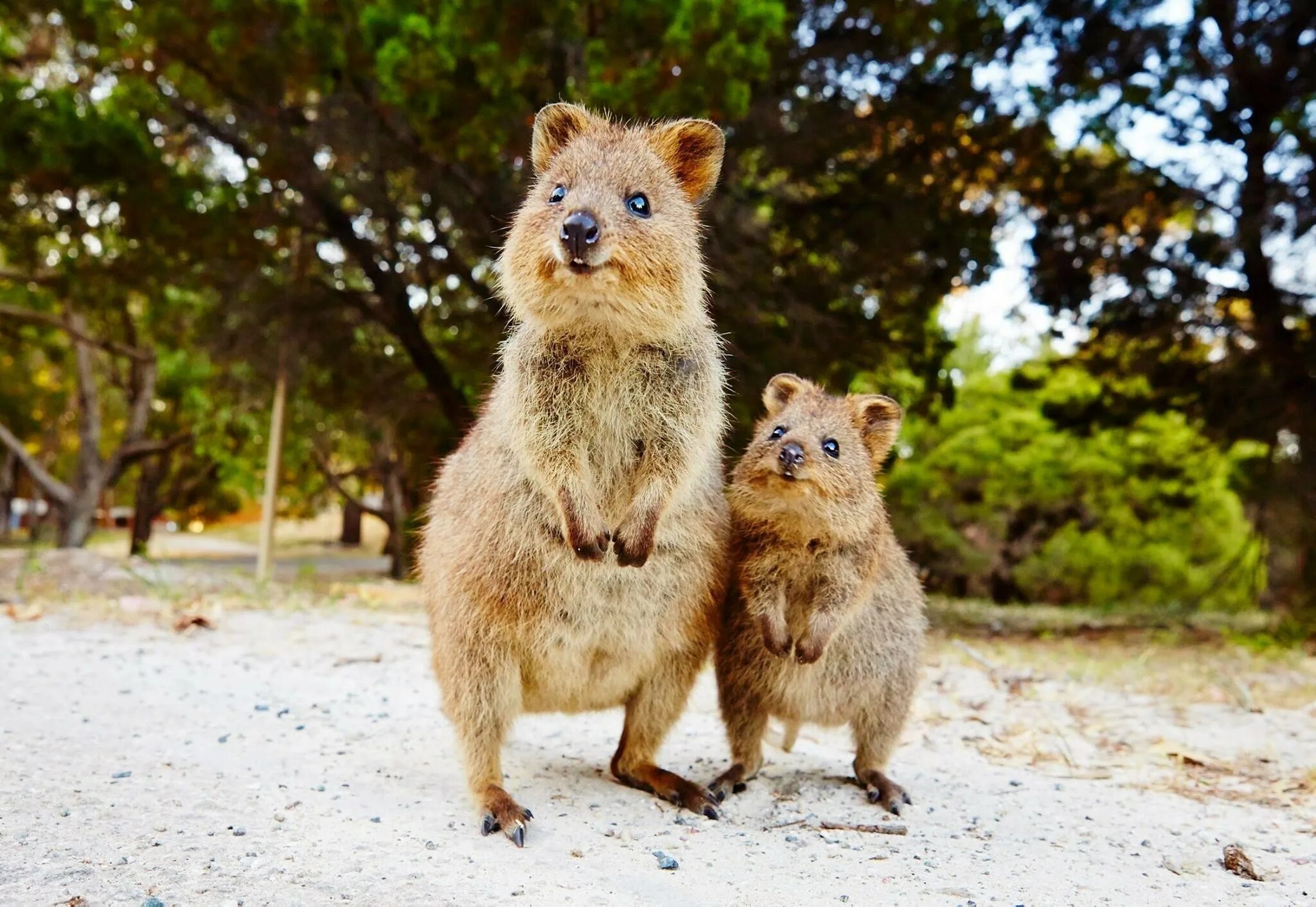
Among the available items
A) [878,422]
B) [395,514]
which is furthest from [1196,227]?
[395,514]

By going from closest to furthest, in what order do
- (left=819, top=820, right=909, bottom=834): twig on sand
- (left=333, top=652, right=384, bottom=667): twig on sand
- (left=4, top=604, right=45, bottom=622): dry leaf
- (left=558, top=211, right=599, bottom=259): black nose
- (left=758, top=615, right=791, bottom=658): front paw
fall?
1. (left=558, top=211, right=599, bottom=259): black nose
2. (left=819, top=820, right=909, bottom=834): twig on sand
3. (left=758, top=615, right=791, bottom=658): front paw
4. (left=333, top=652, right=384, bottom=667): twig on sand
5. (left=4, top=604, right=45, bottom=622): dry leaf

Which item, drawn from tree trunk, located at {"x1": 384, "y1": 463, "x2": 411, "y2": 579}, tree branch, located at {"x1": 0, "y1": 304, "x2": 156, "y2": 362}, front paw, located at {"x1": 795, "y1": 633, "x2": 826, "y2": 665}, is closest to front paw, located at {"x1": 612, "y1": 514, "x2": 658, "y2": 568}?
front paw, located at {"x1": 795, "y1": 633, "x2": 826, "y2": 665}

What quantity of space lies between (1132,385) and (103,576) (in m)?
10.3

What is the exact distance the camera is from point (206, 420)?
59.3 ft

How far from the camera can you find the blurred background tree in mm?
8062

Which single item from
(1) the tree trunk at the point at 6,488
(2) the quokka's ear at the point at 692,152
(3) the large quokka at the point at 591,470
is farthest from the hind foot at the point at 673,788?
(1) the tree trunk at the point at 6,488

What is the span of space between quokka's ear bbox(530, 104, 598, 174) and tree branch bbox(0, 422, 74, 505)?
1608 centimetres

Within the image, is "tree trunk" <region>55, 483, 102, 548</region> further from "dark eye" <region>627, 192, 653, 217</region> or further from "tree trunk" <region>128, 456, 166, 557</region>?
"dark eye" <region>627, 192, 653, 217</region>

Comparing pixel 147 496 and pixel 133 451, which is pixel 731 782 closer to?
pixel 133 451

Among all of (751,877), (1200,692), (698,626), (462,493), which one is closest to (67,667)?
(462,493)

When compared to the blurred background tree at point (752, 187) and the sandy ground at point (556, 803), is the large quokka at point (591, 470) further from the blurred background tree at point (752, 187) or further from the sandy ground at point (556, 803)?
the blurred background tree at point (752, 187)

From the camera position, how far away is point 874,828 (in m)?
3.46

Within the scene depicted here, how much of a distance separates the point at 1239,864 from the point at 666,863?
1.79 meters

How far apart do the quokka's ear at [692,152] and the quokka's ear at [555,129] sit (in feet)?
0.87
